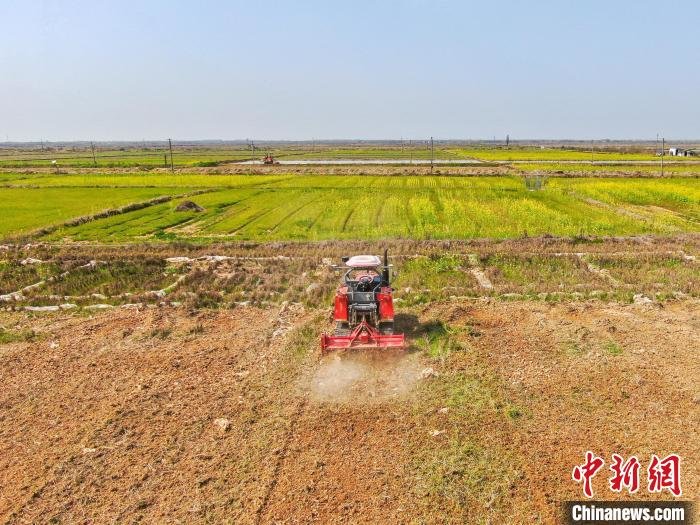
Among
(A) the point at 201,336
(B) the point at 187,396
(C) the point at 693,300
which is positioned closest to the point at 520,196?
(C) the point at 693,300

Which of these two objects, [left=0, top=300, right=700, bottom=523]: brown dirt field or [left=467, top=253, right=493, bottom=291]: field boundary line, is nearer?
[left=0, top=300, right=700, bottom=523]: brown dirt field

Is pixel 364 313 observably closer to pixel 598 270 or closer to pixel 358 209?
pixel 598 270

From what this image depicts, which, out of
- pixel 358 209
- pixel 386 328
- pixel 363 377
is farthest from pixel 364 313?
pixel 358 209

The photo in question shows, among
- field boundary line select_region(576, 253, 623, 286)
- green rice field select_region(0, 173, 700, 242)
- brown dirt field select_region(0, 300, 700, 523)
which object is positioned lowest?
brown dirt field select_region(0, 300, 700, 523)

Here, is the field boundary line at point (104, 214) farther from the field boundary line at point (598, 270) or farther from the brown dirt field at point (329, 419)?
the field boundary line at point (598, 270)

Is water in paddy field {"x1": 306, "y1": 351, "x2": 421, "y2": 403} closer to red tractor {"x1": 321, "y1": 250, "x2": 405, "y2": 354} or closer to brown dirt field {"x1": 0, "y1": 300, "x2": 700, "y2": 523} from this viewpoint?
brown dirt field {"x1": 0, "y1": 300, "x2": 700, "y2": 523}

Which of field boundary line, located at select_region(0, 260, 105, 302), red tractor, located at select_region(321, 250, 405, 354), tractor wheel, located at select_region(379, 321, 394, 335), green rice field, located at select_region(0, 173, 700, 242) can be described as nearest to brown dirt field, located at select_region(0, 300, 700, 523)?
Answer: red tractor, located at select_region(321, 250, 405, 354)

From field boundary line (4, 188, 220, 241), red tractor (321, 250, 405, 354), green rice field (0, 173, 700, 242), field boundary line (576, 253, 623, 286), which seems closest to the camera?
red tractor (321, 250, 405, 354)
